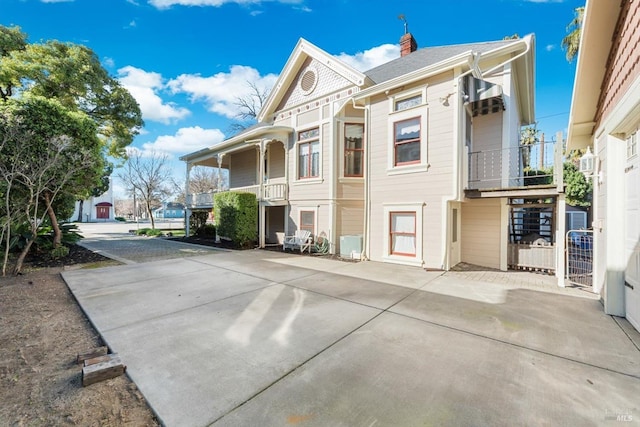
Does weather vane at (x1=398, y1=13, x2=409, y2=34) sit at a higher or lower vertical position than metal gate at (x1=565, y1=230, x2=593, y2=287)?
higher

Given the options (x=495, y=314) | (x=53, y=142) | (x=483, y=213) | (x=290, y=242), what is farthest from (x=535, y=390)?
(x=53, y=142)

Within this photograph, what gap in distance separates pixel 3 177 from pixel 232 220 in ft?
22.2

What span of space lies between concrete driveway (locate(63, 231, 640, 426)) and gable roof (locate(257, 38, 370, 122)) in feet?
26.1

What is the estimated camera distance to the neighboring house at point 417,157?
25.2 ft

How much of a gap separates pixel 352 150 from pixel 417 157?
2.90m

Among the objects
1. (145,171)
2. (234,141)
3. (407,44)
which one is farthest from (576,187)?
(145,171)

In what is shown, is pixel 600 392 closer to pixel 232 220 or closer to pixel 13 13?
pixel 232 220

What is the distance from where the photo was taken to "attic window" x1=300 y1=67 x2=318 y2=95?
37.1ft

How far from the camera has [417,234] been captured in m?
8.17

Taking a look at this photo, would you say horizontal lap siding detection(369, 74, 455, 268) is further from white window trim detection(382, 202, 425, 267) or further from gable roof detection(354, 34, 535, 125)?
gable roof detection(354, 34, 535, 125)

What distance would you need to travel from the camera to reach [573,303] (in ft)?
16.4

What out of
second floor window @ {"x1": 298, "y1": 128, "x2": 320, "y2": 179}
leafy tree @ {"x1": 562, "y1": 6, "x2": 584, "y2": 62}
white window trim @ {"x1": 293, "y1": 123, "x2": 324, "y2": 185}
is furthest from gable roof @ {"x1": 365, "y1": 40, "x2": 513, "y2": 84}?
leafy tree @ {"x1": 562, "y1": 6, "x2": 584, "y2": 62}

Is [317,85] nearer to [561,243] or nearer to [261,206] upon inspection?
[261,206]

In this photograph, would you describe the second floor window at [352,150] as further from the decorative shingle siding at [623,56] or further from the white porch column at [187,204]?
the white porch column at [187,204]
